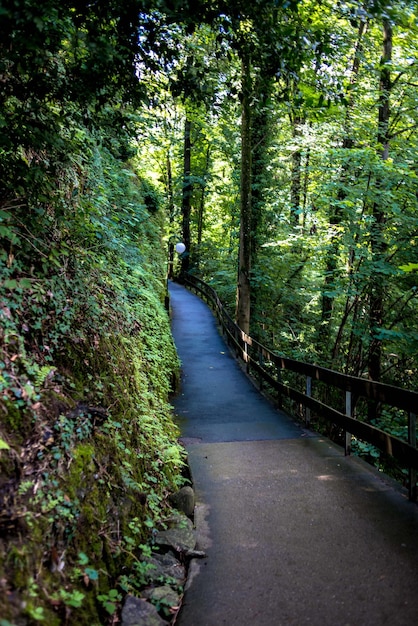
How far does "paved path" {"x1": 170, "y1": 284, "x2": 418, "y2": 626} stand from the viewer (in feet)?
9.21

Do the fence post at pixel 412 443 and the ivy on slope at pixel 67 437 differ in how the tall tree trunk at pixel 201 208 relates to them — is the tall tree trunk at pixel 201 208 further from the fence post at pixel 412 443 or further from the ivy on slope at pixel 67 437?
the fence post at pixel 412 443

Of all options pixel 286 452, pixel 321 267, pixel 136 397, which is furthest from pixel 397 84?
pixel 136 397

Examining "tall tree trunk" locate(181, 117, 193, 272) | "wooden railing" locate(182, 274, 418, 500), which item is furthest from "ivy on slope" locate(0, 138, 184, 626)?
"tall tree trunk" locate(181, 117, 193, 272)

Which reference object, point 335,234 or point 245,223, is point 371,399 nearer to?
point 335,234

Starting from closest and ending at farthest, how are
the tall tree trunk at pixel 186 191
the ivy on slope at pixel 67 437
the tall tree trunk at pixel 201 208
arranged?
1. the ivy on slope at pixel 67 437
2. the tall tree trunk at pixel 186 191
3. the tall tree trunk at pixel 201 208

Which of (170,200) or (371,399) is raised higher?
(170,200)

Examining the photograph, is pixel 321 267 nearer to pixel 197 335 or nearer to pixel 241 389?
pixel 197 335

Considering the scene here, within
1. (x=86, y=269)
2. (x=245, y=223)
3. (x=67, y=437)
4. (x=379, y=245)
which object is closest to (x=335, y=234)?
(x=379, y=245)

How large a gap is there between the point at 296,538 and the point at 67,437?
7.22ft

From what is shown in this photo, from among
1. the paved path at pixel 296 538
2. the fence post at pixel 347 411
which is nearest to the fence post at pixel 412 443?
the paved path at pixel 296 538

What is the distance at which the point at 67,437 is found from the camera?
2990mm

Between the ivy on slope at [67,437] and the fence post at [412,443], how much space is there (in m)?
2.44

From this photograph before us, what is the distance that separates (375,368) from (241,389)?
11.9 ft

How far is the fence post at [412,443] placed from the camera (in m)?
4.04
